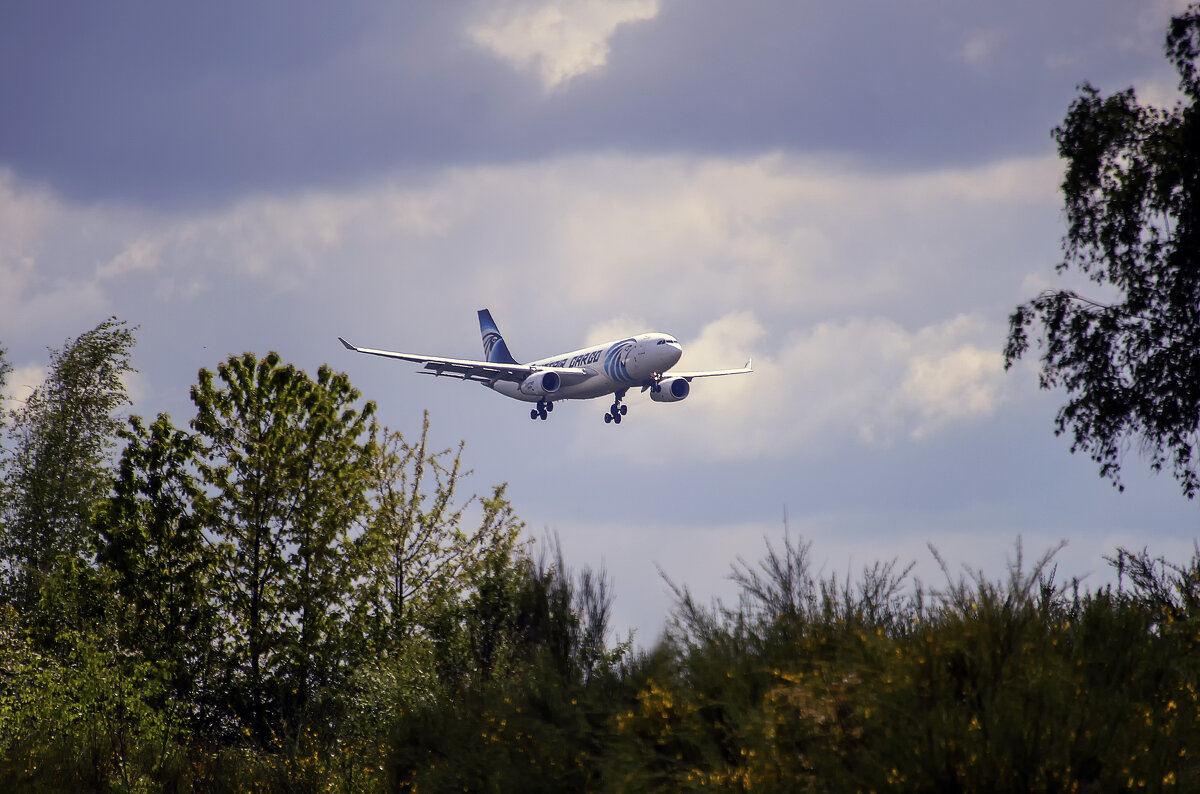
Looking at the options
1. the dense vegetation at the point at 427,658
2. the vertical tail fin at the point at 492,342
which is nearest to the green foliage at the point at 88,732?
the dense vegetation at the point at 427,658

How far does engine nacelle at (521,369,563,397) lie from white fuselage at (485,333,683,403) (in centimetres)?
81

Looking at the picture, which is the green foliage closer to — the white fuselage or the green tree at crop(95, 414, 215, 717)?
the green tree at crop(95, 414, 215, 717)

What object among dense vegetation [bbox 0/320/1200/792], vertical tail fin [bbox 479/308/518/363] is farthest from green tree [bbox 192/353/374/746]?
vertical tail fin [bbox 479/308/518/363]

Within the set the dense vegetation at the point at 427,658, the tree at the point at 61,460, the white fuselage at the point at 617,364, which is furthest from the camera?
the white fuselage at the point at 617,364

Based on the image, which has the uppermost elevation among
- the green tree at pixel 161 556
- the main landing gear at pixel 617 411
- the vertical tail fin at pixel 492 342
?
the vertical tail fin at pixel 492 342

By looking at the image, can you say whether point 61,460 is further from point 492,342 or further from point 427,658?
point 492,342

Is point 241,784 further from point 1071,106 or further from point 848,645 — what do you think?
point 1071,106

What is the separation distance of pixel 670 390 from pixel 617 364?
2.77 metres

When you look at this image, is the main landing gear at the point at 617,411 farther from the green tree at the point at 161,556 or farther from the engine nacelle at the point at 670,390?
the green tree at the point at 161,556

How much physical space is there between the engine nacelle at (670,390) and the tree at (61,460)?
2335 centimetres

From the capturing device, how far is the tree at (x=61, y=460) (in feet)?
132

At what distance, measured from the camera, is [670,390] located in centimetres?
5494

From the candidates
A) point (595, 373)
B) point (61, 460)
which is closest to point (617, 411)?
point (595, 373)

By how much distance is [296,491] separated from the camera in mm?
28594
